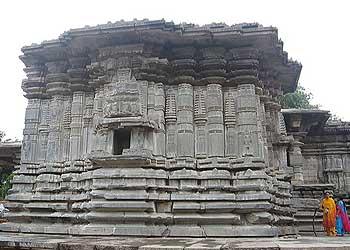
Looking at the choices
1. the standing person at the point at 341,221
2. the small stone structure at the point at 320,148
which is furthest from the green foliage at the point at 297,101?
the standing person at the point at 341,221

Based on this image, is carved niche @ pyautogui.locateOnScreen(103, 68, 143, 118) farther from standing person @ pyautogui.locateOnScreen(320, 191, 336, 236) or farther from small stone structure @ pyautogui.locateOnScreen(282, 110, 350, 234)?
small stone structure @ pyautogui.locateOnScreen(282, 110, 350, 234)

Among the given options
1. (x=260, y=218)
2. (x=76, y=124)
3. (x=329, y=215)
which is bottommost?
→ (x=260, y=218)

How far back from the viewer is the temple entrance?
8.77 m

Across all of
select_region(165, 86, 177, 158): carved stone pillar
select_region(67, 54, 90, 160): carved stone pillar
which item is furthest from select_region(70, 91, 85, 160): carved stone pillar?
select_region(165, 86, 177, 158): carved stone pillar

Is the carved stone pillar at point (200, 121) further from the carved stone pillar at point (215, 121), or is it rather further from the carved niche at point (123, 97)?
the carved niche at point (123, 97)

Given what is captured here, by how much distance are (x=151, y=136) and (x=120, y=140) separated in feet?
2.60

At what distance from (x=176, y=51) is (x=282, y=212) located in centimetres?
437

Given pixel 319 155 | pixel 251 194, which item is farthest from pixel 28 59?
pixel 319 155

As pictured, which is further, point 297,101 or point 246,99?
point 297,101

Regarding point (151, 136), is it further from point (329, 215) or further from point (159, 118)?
point (329, 215)

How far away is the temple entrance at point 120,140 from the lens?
345 inches

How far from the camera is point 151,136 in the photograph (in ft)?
28.3

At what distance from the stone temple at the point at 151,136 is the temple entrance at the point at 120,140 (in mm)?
24

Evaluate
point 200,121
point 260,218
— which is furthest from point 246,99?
point 260,218
